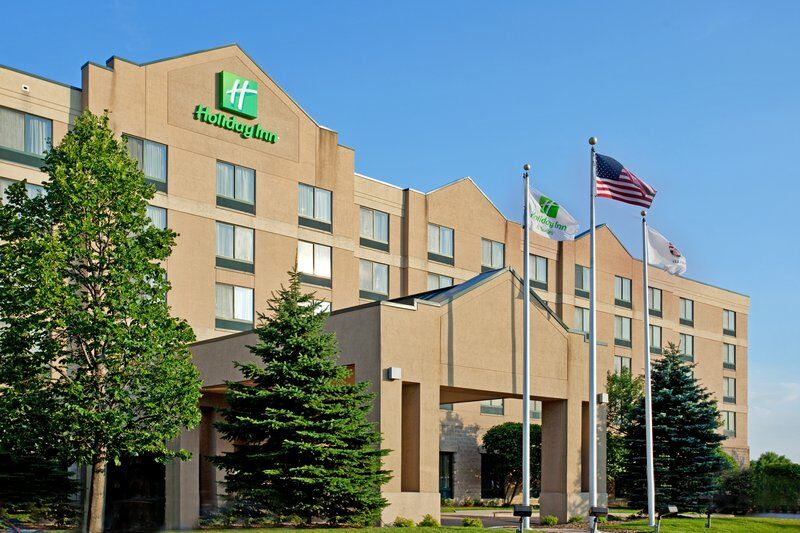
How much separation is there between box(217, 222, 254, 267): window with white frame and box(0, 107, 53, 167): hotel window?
838 cm

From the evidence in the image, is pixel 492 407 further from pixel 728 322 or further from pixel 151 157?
pixel 728 322

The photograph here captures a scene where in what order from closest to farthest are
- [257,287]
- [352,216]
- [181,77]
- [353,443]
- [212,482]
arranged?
[353,443] < [212,482] < [181,77] < [257,287] < [352,216]

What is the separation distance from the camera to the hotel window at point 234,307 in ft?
141

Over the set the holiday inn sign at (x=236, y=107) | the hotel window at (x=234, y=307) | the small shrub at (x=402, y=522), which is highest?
the holiday inn sign at (x=236, y=107)

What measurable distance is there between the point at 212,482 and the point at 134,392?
14356mm

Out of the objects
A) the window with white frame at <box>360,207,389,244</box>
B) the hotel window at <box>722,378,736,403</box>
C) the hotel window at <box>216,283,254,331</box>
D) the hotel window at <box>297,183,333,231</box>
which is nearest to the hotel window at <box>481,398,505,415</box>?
the window with white frame at <box>360,207,389,244</box>

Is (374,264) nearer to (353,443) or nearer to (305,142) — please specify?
(305,142)

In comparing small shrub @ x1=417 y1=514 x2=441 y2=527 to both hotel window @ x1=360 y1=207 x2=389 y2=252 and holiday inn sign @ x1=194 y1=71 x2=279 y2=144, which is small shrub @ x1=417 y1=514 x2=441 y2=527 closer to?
holiday inn sign @ x1=194 y1=71 x2=279 y2=144

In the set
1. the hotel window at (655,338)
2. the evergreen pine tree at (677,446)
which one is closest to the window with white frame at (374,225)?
the evergreen pine tree at (677,446)

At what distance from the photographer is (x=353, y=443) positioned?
25.1 metres

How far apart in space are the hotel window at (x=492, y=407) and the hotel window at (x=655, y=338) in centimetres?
1654

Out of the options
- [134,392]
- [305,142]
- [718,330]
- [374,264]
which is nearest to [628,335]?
[718,330]

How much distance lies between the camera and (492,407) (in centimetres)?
5425

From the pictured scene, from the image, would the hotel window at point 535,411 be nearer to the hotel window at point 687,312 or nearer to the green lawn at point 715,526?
the hotel window at point 687,312
